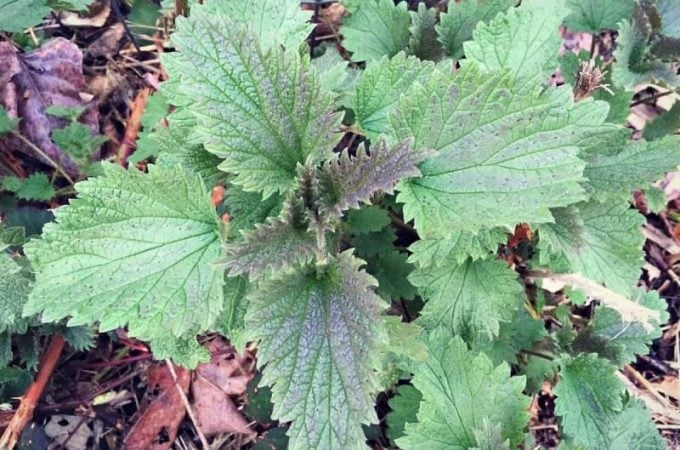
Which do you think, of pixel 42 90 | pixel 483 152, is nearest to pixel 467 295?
pixel 483 152

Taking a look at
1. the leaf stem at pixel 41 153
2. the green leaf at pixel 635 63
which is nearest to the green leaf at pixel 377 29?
the green leaf at pixel 635 63

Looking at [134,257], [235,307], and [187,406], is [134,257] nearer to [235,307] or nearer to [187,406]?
[235,307]

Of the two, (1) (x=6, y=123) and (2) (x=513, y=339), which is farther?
(1) (x=6, y=123)

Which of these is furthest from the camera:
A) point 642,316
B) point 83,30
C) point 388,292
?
point 83,30

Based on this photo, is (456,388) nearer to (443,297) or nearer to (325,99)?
(443,297)

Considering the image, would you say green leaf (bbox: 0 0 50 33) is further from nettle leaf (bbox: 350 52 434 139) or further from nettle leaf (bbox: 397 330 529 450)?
nettle leaf (bbox: 397 330 529 450)

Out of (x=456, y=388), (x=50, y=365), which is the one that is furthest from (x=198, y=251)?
(x=50, y=365)
